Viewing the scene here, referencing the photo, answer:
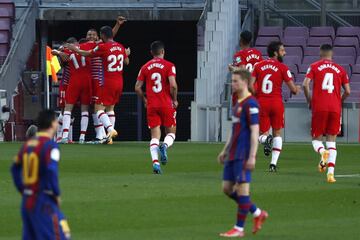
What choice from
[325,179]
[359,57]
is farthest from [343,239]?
[359,57]

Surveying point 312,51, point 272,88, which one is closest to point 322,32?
point 312,51

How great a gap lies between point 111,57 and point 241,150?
47.6ft

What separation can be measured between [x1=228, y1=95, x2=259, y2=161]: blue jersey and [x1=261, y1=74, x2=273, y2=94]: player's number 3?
8269 mm

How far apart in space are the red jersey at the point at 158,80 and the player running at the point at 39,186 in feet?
36.0

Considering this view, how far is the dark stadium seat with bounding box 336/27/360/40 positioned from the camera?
36781 millimetres

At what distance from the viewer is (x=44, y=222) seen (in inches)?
425

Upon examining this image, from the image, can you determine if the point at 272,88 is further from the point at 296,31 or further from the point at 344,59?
the point at 296,31

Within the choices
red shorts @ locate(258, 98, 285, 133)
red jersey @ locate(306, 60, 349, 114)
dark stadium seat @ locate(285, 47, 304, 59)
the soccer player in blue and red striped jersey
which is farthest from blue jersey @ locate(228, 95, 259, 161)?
dark stadium seat @ locate(285, 47, 304, 59)

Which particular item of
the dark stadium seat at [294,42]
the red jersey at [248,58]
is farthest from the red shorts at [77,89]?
the dark stadium seat at [294,42]

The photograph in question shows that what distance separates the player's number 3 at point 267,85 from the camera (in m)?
22.2

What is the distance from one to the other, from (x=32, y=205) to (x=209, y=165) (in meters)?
13.1

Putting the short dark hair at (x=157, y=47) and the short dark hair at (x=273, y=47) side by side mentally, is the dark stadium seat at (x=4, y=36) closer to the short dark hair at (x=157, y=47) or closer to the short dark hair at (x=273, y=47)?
the short dark hair at (x=157, y=47)

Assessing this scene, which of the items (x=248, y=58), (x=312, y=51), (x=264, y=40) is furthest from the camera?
(x=264, y=40)

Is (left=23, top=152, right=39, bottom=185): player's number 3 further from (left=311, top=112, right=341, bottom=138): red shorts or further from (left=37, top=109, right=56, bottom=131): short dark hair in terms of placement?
(left=311, top=112, right=341, bottom=138): red shorts
